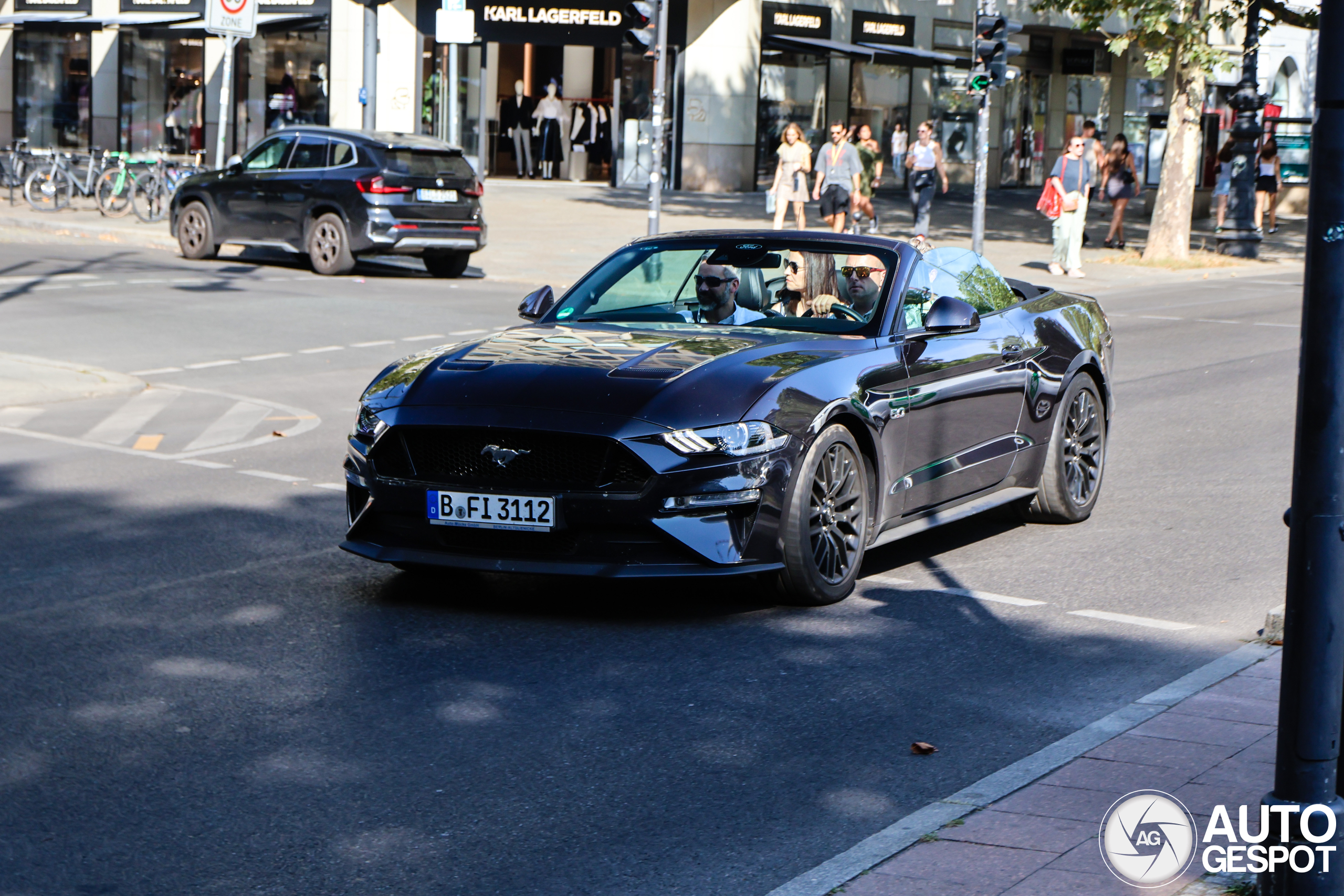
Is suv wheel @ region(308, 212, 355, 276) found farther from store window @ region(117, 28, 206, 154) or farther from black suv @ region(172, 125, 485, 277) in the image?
store window @ region(117, 28, 206, 154)

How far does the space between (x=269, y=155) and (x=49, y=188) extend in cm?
914

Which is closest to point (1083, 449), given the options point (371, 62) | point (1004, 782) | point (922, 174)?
point (1004, 782)

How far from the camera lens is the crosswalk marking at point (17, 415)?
11.2 meters

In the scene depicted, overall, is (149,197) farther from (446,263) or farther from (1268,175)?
(1268,175)

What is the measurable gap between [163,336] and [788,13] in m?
26.7

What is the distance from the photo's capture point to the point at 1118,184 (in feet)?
96.0

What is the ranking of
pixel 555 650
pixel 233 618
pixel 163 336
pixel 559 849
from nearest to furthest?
pixel 559 849
pixel 555 650
pixel 233 618
pixel 163 336

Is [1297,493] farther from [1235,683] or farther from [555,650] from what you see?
[555,650]

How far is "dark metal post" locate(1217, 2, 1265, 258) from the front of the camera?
28.8 m

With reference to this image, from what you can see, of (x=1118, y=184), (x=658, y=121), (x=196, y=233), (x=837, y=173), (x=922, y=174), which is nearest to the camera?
(x=658, y=121)

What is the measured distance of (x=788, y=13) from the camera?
131 feet

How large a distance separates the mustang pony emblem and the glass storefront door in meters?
33.7

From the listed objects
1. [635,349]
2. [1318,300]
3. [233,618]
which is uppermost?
[1318,300]

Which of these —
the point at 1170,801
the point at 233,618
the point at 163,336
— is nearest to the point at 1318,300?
the point at 1170,801
